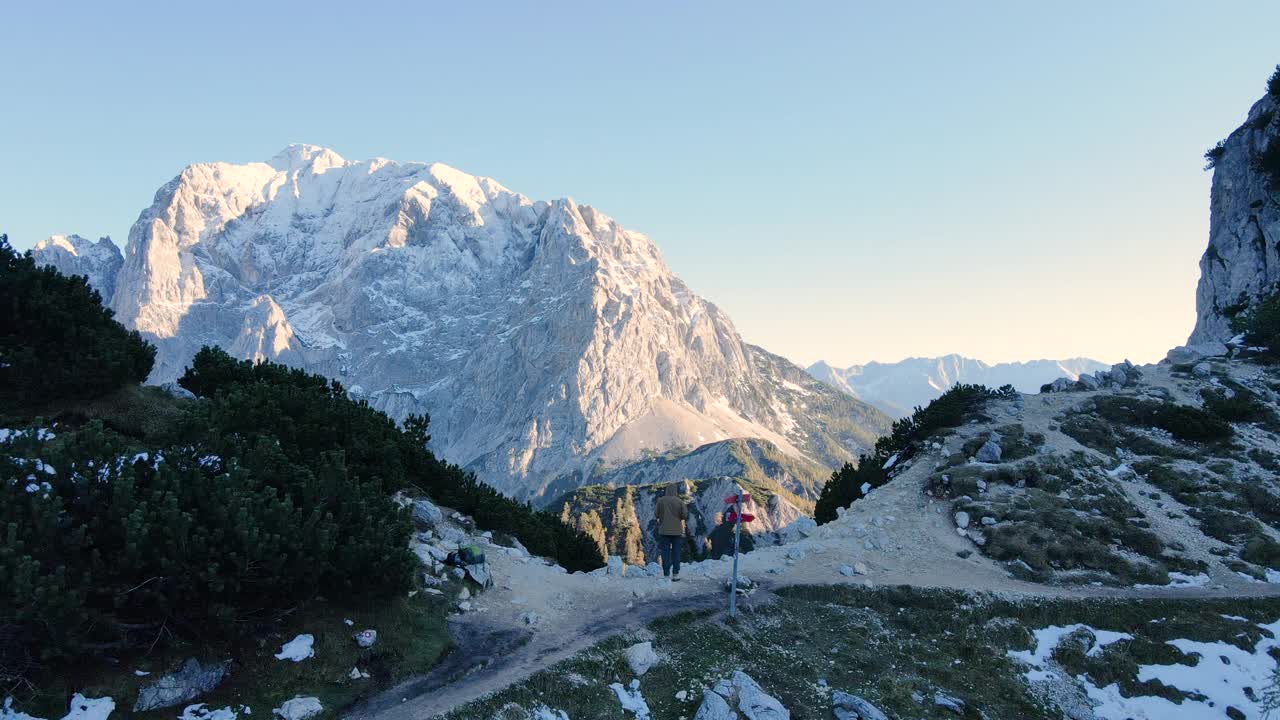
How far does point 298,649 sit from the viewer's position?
14039 millimetres

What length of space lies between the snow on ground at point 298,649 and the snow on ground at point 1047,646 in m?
18.0


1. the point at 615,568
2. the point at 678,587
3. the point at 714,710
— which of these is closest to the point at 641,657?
the point at 714,710

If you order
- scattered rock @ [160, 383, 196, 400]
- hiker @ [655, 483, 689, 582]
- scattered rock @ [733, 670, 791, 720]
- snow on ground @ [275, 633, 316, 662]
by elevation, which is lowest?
scattered rock @ [733, 670, 791, 720]

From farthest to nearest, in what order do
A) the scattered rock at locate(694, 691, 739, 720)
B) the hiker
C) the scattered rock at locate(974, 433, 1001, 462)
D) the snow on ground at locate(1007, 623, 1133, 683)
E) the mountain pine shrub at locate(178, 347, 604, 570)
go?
the scattered rock at locate(974, 433, 1001, 462)
the hiker
the mountain pine shrub at locate(178, 347, 604, 570)
the snow on ground at locate(1007, 623, 1133, 683)
the scattered rock at locate(694, 691, 739, 720)

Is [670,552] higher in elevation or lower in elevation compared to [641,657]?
higher

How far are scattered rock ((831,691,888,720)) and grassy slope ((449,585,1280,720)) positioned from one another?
1.00 ft

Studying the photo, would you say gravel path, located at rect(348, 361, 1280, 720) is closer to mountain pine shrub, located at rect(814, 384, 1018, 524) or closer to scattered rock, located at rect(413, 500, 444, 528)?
scattered rock, located at rect(413, 500, 444, 528)

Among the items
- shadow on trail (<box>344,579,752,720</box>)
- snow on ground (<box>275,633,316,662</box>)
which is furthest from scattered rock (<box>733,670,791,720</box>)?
snow on ground (<box>275,633,316,662</box>)

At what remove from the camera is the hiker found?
2248cm

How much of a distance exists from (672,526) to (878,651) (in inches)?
294

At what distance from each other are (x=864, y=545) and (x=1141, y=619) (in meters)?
9.00

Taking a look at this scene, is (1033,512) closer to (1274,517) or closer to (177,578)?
(1274,517)

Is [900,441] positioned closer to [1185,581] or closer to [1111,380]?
[1185,581]

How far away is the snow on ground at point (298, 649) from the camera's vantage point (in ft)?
45.4
